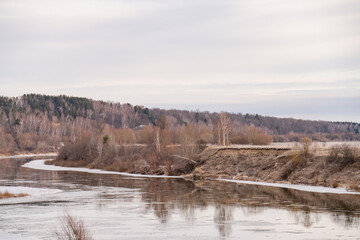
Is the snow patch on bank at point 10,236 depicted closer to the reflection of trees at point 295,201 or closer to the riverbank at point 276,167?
the reflection of trees at point 295,201

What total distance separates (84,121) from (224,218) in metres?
144

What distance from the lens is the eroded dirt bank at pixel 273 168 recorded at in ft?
119

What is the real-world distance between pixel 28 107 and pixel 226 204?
152 metres

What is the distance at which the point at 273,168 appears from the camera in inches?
1703

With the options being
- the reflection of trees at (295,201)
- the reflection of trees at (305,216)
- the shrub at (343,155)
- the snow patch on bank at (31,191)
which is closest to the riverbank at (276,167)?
the shrub at (343,155)

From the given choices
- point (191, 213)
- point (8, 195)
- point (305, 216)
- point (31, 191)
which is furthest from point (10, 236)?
point (31, 191)

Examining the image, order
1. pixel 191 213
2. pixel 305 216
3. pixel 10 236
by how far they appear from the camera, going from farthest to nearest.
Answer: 1. pixel 191 213
2. pixel 305 216
3. pixel 10 236

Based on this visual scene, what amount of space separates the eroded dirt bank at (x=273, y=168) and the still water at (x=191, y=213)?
3.97 metres

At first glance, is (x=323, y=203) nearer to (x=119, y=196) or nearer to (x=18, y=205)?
(x=119, y=196)

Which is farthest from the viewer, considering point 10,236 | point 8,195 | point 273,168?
point 273,168

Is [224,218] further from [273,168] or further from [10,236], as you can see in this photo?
[273,168]

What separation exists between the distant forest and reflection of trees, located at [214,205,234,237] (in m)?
97.5

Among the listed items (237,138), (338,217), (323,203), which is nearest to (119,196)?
(323,203)

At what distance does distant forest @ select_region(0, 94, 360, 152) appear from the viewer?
434 ft
